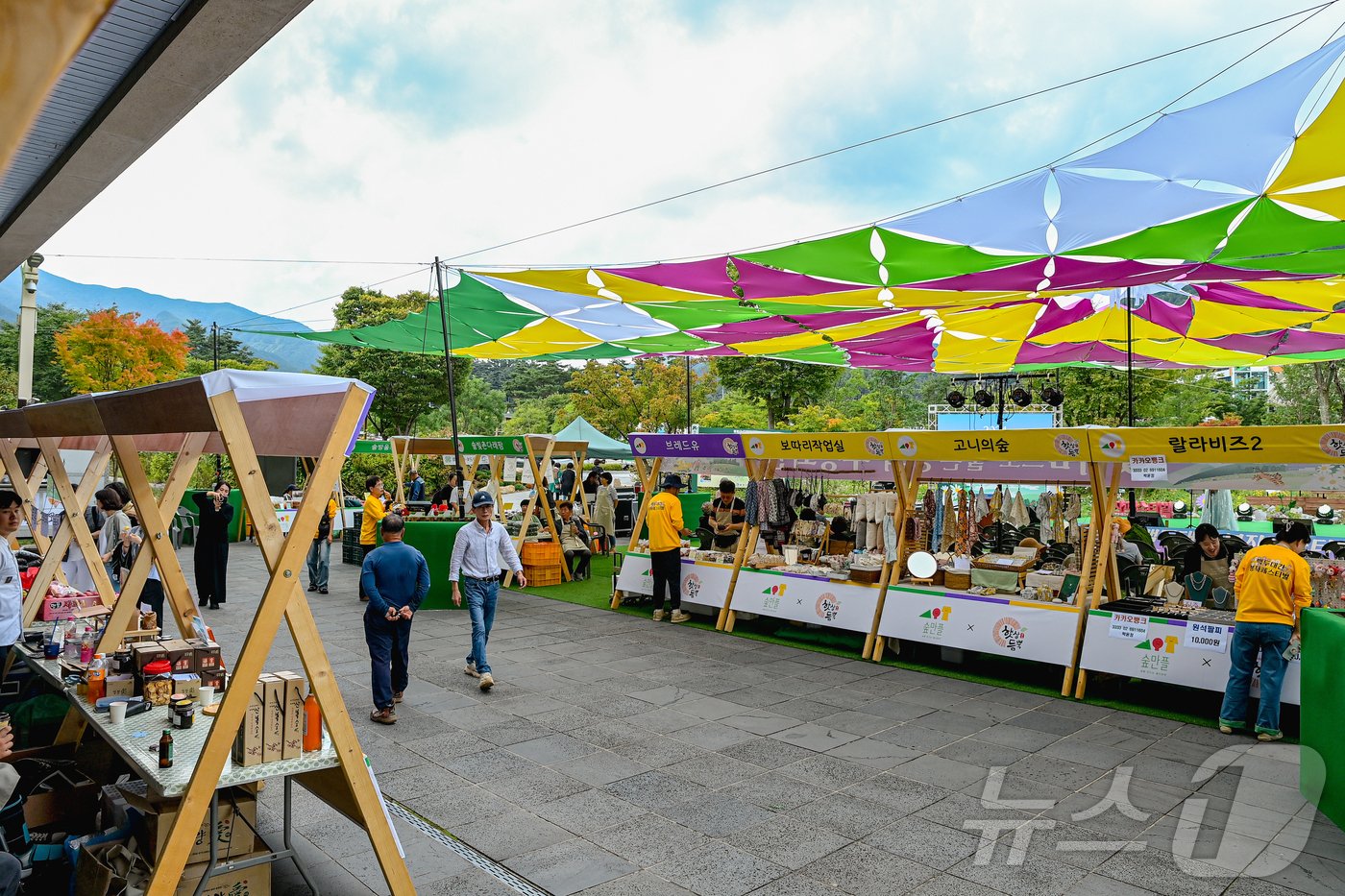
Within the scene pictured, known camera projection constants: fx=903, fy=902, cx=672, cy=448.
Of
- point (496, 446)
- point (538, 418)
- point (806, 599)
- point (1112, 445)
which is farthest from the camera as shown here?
point (538, 418)

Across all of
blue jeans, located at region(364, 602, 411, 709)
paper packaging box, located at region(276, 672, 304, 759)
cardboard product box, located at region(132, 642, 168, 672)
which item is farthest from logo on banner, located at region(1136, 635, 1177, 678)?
cardboard product box, located at region(132, 642, 168, 672)

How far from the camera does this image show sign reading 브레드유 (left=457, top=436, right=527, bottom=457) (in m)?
15.3

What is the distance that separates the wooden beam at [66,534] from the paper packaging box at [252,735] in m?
3.81

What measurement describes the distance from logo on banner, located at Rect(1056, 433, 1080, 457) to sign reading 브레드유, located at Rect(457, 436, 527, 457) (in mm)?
8831

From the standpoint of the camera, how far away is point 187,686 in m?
4.76

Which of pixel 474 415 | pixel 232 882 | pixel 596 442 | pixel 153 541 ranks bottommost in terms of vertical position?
pixel 232 882

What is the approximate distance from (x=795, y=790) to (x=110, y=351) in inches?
1151

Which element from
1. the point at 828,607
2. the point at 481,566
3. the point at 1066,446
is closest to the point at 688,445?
the point at 828,607

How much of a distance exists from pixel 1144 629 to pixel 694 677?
4106 mm

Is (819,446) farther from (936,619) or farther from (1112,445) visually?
(1112,445)

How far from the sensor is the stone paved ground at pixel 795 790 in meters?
4.75

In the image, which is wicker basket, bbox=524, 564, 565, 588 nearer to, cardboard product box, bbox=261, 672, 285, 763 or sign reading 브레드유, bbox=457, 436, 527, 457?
sign reading 브레드유, bbox=457, 436, 527, 457

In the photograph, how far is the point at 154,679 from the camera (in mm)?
4848

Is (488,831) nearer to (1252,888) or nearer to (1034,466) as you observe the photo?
(1252,888)
